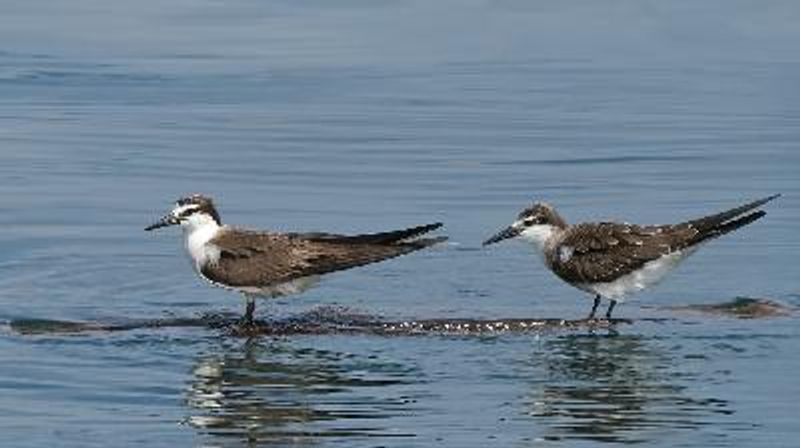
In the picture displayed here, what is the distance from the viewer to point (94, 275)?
1867 centimetres

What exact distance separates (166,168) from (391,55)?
6782mm

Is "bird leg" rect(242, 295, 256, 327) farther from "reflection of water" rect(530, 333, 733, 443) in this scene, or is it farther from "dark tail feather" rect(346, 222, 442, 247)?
"reflection of water" rect(530, 333, 733, 443)

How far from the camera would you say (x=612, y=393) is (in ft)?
50.0

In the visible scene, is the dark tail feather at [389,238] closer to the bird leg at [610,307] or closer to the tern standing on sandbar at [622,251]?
the tern standing on sandbar at [622,251]

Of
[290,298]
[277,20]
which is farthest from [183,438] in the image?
[277,20]

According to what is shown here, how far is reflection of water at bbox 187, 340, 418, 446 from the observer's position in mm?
14133

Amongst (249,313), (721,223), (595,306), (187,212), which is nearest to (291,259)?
(249,313)

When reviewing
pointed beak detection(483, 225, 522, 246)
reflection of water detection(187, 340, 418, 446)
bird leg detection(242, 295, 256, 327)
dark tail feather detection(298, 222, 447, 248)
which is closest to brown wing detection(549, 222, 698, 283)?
pointed beak detection(483, 225, 522, 246)

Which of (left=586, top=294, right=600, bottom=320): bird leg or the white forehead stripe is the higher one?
the white forehead stripe

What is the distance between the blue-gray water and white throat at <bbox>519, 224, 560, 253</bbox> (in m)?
0.39

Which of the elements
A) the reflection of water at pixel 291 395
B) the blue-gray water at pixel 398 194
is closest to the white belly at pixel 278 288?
the blue-gray water at pixel 398 194

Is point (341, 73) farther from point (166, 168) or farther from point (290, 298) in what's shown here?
point (290, 298)

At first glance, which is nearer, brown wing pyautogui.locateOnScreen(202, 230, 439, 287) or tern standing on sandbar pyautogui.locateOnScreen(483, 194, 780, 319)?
brown wing pyautogui.locateOnScreen(202, 230, 439, 287)

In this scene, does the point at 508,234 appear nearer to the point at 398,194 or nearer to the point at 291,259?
the point at 291,259
